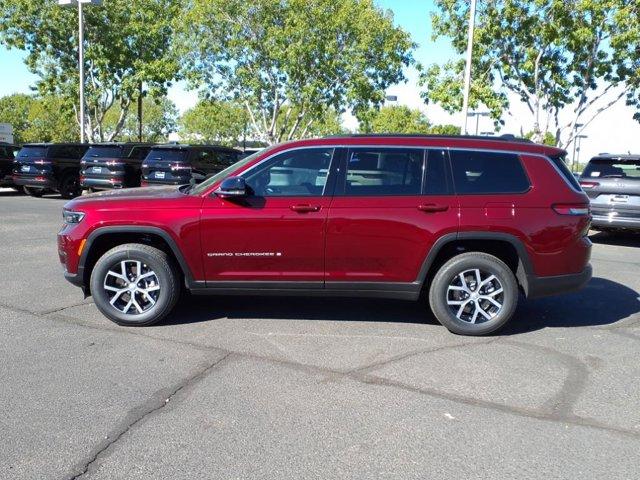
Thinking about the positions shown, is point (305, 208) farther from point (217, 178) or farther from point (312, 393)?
point (312, 393)

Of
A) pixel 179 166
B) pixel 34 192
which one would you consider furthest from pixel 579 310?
pixel 34 192

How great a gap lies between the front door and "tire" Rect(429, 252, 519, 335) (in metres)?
1.11

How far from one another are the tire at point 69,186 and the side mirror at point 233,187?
1542 centimetres

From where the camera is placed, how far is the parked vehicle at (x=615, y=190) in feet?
35.4

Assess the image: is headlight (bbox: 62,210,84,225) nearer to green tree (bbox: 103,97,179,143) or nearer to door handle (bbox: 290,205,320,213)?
door handle (bbox: 290,205,320,213)

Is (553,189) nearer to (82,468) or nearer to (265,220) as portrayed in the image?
(265,220)

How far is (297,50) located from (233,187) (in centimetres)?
1988

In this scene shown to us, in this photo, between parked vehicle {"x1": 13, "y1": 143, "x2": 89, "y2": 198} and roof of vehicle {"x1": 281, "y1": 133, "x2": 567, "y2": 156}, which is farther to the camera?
parked vehicle {"x1": 13, "y1": 143, "x2": 89, "y2": 198}

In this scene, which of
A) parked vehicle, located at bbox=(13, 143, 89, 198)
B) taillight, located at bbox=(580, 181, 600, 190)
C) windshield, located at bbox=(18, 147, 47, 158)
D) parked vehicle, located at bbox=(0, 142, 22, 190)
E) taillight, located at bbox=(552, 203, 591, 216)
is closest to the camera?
taillight, located at bbox=(552, 203, 591, 216)

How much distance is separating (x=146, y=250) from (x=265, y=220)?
1135mm

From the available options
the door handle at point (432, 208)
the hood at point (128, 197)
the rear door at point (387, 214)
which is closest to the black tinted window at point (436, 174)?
the rear door at point (387, 214)

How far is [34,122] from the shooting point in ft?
220

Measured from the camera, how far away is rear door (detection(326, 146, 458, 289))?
513 centimetres

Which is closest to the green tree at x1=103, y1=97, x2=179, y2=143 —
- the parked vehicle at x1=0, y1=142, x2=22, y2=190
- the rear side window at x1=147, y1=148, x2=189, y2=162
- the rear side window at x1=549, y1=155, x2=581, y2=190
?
the parked vehicle at x1=0, y1=142, x2=22, y2=190
